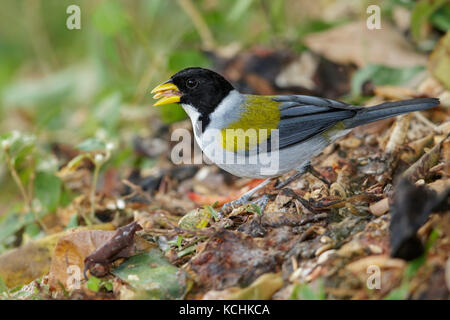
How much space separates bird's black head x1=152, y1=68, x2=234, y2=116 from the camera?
12.1ft

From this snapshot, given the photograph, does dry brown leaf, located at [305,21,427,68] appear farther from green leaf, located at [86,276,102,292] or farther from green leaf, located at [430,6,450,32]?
green leaf, located at [86,276,102,292]

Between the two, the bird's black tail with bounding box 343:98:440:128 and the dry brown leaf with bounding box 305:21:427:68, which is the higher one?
the dry brown leaf with bounding box 305:21:427:68

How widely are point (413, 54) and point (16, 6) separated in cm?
631

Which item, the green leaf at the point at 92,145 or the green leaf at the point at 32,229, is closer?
the green leaf at the point at 92,145

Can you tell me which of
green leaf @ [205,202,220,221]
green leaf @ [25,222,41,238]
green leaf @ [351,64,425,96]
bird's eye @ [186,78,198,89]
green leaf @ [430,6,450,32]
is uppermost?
green leaf @ [430,6,450,32]

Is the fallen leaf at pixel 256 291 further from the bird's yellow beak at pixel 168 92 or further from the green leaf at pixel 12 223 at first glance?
the green leaf at pixel 12 223

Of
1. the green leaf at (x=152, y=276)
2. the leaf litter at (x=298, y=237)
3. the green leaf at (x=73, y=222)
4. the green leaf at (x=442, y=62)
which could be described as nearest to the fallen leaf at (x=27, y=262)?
the leaf litter at (x=298, y=237)

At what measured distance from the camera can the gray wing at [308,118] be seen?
3443 mm

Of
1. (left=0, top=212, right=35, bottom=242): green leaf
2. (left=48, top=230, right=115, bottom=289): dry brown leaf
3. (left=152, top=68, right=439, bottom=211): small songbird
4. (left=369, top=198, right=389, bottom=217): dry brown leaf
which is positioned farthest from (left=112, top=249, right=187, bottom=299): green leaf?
(left=0, top=212, right=35, bottom=242): green leaf

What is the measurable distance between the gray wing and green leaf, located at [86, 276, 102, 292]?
139 cm

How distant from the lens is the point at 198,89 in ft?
12.2

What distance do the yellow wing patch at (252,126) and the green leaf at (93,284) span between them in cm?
117

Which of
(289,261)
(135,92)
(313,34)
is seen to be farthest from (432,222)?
(135,92)
